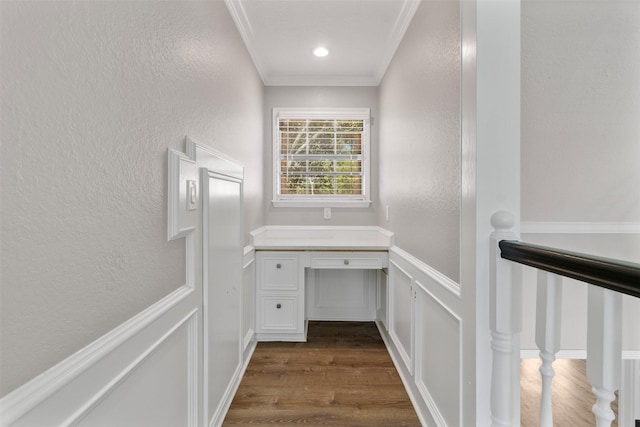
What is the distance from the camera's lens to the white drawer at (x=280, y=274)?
269cm

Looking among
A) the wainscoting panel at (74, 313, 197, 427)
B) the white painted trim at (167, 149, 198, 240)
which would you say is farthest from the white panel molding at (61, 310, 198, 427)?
the white painted trim at (167, 149, 198, 240)

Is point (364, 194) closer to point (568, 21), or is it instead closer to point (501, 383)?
point (568, 21)

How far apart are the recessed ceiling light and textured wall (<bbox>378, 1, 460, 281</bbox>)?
1.82 feet

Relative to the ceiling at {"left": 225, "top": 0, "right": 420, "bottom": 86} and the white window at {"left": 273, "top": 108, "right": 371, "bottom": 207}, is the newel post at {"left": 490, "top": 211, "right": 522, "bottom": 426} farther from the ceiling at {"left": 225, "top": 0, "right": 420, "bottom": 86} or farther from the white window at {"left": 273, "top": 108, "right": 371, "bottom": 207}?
the white window at {"left": 273, "top": 108, "right": 371, "bottom": 207}

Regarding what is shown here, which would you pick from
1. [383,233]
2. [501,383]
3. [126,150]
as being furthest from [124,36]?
[383,233]

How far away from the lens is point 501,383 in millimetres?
1079

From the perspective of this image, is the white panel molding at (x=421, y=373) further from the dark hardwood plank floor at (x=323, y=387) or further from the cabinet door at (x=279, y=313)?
the cabinet door at (x=279, y=313)

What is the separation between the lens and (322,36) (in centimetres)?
241

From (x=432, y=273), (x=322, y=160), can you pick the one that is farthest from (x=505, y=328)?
(x=322, y=160)

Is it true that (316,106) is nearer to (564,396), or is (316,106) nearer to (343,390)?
(343,390)

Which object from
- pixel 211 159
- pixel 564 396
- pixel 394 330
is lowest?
pixel 564 396

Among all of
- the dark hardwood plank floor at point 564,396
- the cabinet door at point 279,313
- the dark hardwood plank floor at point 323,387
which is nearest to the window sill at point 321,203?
the cabinet door at point 279,313

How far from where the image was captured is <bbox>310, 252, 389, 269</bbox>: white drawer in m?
2.68

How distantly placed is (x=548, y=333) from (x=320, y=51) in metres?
2.47
